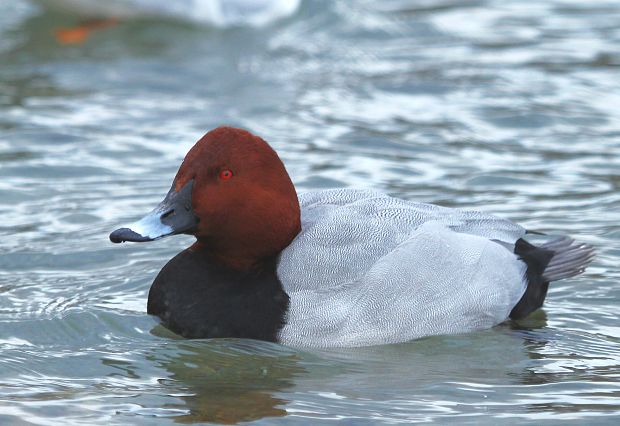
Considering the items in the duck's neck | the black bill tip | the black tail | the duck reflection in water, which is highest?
the black bill tip

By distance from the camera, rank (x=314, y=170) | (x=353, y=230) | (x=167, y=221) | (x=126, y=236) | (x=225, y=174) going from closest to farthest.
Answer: (x=126, y=236) < (x=167, y=221) < (x=225, y=174) < (x=353, y=230) < (x=314, y=170)

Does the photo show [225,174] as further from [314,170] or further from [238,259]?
[314,170]

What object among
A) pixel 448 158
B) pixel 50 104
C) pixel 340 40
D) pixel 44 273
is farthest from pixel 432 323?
pixel 340 40

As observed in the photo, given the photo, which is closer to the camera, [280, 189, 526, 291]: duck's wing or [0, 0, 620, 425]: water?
[0, 0, 620, 425]: water

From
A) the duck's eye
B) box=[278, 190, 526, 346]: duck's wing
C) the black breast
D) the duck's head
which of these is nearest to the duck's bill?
the duck's head

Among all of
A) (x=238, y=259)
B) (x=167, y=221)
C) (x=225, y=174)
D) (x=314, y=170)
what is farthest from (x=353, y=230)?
(x=314, y=170)

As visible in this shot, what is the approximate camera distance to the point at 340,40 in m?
12.4

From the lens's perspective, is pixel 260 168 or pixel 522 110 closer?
pixel 260 168

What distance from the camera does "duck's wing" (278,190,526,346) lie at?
18.6 feet

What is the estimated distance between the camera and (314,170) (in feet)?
29.0

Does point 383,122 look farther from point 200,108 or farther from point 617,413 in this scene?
point 617,413

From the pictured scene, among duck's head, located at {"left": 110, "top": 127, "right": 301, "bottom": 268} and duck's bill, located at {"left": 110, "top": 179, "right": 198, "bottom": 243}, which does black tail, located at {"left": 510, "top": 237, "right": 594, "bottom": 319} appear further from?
duck's bill, located at {"left": 110, "top": 179, "right": 198, "bottom": 243}

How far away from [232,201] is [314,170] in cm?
311

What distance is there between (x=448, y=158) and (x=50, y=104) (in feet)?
11.2
